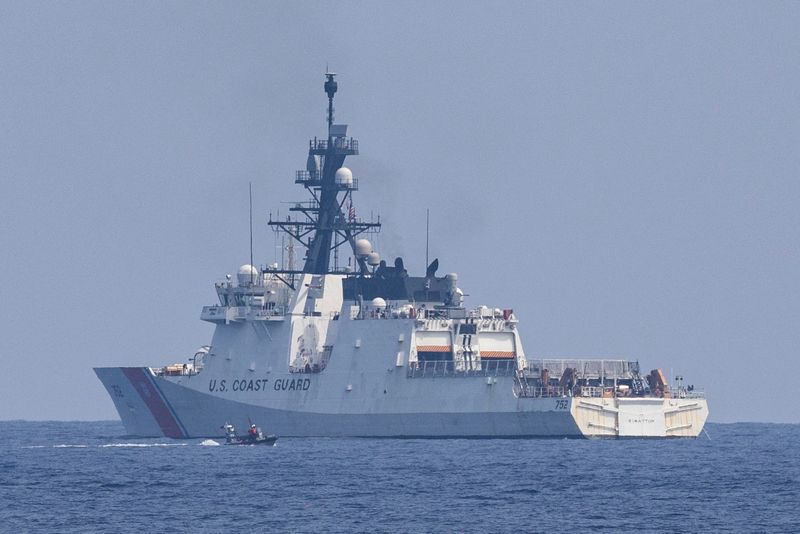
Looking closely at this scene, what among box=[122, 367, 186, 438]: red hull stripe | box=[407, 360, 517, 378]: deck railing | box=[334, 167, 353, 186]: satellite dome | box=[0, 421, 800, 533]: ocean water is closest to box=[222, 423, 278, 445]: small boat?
box=[0, 421, 800, 533]: ocean water

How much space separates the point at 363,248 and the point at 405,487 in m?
26.0

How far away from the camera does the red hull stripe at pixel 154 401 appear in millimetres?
83188

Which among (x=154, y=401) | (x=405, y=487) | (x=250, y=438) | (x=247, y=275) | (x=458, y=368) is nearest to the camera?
(x=405, y=487)

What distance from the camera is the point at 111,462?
68188 mm

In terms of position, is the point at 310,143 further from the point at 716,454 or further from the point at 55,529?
the point at 55,529

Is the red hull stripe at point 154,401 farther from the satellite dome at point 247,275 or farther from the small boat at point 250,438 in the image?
the small boat at point 250,438

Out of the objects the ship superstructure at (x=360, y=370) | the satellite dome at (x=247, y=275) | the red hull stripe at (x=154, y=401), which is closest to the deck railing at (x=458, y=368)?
the ship superstructure at (x=360, y=370)

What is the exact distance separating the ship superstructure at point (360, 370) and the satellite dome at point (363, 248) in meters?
0.04

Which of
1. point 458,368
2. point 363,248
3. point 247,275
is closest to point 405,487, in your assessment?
point 458,368

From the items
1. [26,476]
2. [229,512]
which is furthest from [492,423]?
[229,512]

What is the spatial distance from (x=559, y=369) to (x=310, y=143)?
16324mm

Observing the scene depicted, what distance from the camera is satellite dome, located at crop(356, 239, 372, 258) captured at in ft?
268

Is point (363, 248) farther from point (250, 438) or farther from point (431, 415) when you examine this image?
point (250, 438)

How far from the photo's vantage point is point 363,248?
81.8 m
